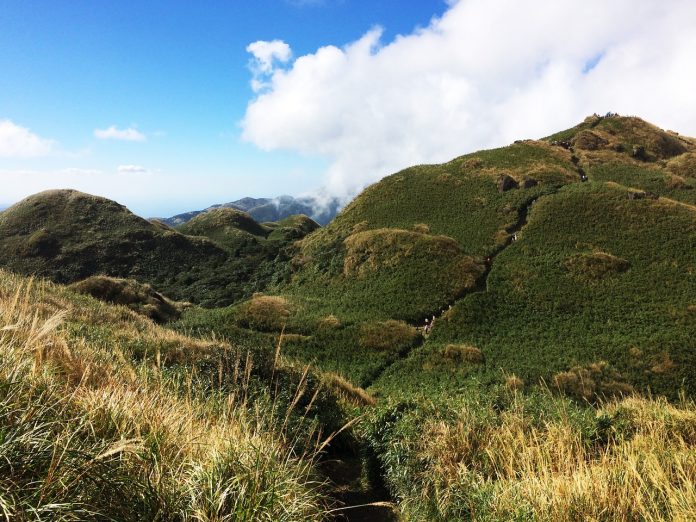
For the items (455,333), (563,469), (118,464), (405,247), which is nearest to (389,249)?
(405,247)

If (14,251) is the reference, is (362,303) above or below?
below

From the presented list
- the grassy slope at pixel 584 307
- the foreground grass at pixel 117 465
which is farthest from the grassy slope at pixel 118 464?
the grassy slope at pixel 584 307

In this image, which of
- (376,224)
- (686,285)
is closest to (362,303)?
(376,224)

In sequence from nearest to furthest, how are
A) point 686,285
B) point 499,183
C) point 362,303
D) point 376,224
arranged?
point 686,285 < point 362,303 < point 376,224 < point 499,183

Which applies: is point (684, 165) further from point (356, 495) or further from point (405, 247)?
point (356, 495)

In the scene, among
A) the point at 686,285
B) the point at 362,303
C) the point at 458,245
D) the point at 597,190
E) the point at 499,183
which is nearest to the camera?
the point at 686,285

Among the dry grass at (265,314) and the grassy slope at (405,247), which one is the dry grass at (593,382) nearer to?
the grassy slope at (405,247)

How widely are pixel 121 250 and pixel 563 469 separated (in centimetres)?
7965

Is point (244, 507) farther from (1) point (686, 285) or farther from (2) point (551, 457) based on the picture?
(1) point (686, 285)

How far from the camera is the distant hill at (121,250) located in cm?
6216

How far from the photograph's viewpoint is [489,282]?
4206cm

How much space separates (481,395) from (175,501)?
9.11 meters

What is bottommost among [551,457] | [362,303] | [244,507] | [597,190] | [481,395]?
[362,303]

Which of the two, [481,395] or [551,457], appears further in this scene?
[481,395]
